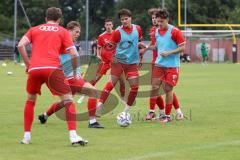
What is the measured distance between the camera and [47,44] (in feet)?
31.8

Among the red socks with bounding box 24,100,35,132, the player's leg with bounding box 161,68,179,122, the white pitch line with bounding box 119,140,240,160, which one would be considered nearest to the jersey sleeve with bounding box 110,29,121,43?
the player's leg with bounding box 161,68,179,122

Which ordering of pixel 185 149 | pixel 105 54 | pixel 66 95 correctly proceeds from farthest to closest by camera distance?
pixel 105 54 < pixel 66 95 < pixel 185 149

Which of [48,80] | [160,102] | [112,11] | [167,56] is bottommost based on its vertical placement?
[160,102]

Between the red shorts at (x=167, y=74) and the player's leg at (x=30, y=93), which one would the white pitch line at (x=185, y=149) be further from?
the red shorts at (x=167, y=74)

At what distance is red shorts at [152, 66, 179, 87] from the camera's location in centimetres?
1293

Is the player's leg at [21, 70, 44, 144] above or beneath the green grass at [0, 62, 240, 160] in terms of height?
above

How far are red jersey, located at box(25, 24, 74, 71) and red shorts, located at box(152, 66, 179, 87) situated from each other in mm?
3593

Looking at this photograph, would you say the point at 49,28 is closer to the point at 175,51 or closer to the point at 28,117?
the point at 28,117

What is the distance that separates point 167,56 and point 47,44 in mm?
3711

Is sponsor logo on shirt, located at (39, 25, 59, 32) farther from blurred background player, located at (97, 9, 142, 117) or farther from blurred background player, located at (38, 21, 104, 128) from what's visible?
blurred background player, located at (97, 9, 142, 117)

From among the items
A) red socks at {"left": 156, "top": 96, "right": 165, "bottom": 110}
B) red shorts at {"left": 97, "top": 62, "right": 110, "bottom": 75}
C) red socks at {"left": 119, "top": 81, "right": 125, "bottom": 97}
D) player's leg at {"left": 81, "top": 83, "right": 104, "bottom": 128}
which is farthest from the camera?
red shorts at {"left": 97, "top": 62, "right": 110, "bottom": 75}

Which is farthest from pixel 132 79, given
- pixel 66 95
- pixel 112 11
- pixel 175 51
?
pixel 112 11

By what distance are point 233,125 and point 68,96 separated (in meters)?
3.58

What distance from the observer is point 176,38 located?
12.8 metres
